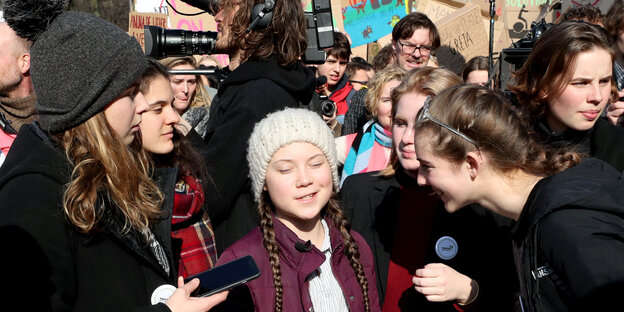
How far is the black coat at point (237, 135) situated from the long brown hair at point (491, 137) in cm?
84

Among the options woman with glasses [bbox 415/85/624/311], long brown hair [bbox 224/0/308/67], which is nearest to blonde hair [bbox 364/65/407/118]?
long brown hair [bbox 224/0/308/67]

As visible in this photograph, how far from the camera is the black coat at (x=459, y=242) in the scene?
224cm

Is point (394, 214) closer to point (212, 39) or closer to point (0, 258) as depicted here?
point (212, 39)

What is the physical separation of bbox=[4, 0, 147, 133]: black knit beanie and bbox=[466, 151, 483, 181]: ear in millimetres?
1225

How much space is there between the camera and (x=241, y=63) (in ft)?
8.84

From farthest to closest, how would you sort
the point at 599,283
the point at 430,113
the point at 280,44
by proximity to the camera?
the point at 280,44 → the point at 430,113 → the point at 599,283

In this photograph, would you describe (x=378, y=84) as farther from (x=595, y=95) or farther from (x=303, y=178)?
(x=303, y=178)

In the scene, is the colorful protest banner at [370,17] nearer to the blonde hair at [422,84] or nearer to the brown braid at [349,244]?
the blonde hair at [422,84]

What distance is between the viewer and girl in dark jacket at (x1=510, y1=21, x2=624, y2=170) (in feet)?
8.07

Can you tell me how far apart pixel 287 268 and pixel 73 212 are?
827 mm

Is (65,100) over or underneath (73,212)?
over

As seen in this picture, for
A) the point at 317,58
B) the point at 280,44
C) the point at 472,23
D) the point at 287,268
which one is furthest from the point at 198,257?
the point at 472,23

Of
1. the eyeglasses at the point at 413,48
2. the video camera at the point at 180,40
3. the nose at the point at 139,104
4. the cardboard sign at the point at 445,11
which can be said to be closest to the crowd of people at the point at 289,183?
the nose at the point at 139,104

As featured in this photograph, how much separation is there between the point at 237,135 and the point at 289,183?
0.46 metres
